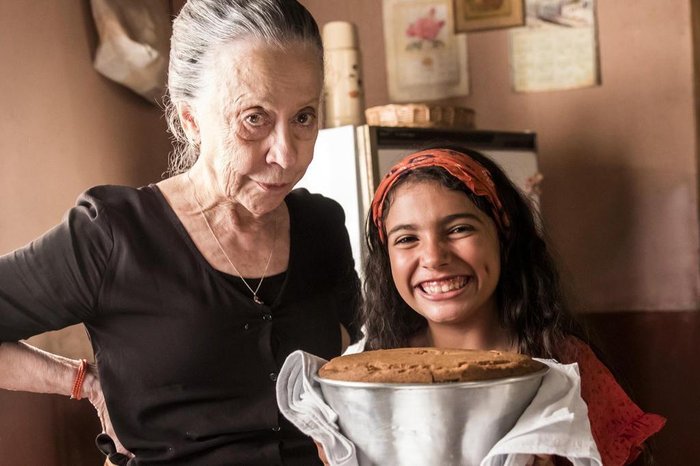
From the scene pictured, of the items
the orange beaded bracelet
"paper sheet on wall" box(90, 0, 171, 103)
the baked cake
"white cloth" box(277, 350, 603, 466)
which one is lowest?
the orange beaded bracelet

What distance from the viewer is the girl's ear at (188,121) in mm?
1287

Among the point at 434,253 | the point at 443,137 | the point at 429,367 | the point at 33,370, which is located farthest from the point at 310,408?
the point at 443,137

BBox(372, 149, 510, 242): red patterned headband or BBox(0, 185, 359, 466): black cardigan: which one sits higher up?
BBox(372, 149, 510, 242): red patterned headband

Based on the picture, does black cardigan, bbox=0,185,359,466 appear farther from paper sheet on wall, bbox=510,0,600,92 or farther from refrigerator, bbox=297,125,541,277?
paper sheet on wall, bbox=510,0,600,92

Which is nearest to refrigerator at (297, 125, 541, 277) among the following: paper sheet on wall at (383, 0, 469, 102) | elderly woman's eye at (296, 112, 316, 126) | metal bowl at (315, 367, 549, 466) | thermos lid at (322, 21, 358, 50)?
thermos lid at (322, 21, 358, 50)

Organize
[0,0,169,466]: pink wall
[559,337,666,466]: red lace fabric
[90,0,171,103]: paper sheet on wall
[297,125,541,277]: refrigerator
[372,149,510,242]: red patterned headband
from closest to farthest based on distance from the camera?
[559,337,666,466]: red lace fabric, [372,149,510,242]: red patterned headband, [0,0,169,466]: pink wall, [90,0,171,103]: paper sheet on wall, [297,125,541,277]: refrigerator

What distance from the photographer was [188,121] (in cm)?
131

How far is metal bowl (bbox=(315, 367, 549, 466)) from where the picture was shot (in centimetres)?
78

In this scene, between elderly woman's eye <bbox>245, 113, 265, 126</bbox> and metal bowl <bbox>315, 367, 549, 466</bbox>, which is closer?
metal bowl <bbox>315, 367, 549, 466</bbox>

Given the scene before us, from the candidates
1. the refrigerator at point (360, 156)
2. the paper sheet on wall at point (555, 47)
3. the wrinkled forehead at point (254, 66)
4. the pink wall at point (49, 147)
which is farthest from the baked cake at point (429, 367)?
the paper sheet on wall at point (555, 47)

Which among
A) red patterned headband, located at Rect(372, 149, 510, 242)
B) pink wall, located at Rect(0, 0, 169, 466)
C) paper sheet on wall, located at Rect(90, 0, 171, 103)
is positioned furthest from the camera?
paper sheet on wall, located at Rect(90, 0, 171, 103)

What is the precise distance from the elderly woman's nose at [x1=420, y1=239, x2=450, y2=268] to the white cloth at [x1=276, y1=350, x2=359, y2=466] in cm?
24

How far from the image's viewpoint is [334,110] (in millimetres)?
2549

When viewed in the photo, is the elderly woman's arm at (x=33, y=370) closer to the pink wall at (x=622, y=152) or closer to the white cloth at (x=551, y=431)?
the white cloth at (x=551, y=431)
